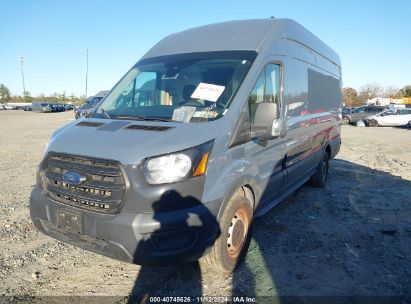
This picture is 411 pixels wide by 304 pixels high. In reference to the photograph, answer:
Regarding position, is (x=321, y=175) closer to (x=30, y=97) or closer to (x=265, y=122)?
(x=265, y=122)

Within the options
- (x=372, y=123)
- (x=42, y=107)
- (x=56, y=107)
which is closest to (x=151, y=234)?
(x=372, y=123)

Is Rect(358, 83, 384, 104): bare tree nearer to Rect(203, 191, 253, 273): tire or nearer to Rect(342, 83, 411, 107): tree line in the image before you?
Rect(342, 83, 411, 107): tree line

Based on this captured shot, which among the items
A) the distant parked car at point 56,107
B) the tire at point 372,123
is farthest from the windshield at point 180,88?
the distant parked car at point 56,107

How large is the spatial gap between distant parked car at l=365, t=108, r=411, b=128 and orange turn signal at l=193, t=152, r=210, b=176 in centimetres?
2693

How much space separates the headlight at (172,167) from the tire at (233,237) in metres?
0.68

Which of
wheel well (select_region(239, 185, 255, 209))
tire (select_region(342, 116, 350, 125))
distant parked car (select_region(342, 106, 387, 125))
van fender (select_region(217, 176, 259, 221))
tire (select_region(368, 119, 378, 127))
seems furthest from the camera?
tire (select_region(342, 116, 350, 125))

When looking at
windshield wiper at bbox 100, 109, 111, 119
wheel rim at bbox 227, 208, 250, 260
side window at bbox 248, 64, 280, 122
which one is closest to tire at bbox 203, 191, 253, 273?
wheel rim at bbox 227, 208, 250, 260

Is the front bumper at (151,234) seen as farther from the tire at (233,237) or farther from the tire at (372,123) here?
the tire at (372,123)

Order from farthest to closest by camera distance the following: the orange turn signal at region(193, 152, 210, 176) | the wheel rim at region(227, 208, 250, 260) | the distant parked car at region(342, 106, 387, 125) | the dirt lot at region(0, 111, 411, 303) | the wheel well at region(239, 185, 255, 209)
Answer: the distant parked car at region(342, 106, 387, 125) → the wheel well at region(239, 185, 255, 209) → the wheel rim at region(227, 208, 250, 260) → the dirt lot at region(0, 111, 411, 303) → the orange turn signal at region(193, 152, 210, 176)

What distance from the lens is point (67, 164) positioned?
10.3 ft

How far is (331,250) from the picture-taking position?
4230mm

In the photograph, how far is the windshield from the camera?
349cm

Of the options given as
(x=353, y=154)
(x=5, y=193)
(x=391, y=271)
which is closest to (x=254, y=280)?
(x=391, y=271)

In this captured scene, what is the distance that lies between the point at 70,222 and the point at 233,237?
5.35ft
